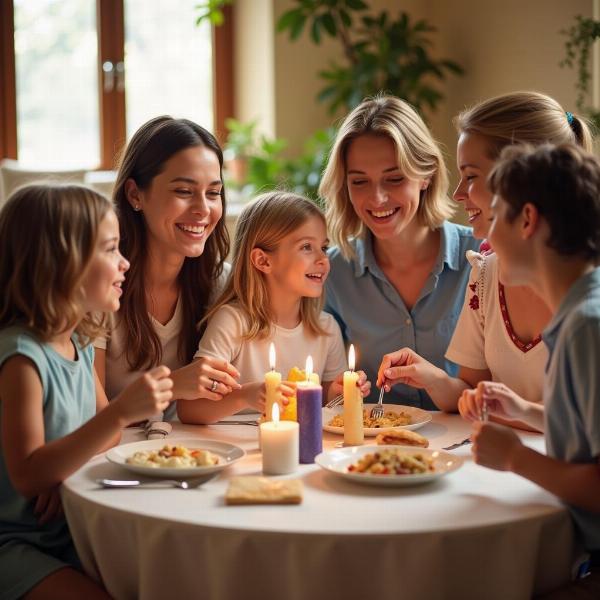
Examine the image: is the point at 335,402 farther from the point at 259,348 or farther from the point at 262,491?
the point at 262,491

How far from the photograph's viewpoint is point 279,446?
5.77ft

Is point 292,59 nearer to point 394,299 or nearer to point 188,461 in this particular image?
point 394,299

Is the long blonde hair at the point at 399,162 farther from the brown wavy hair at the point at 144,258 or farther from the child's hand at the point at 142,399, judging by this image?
the child's hand at the point at 142,399

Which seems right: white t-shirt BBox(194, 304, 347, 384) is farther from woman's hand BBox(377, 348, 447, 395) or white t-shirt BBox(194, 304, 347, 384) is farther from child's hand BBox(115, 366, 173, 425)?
child's hand BBox(115, 366, 173, 425)

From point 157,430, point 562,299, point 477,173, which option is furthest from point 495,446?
point 477,173

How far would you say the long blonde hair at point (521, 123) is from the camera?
2.32m

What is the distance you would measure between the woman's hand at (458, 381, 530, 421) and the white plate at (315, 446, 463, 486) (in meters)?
0.13

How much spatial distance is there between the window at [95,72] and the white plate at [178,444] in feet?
14.7

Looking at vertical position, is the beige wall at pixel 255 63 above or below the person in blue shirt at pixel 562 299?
above

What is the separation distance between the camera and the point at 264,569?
1484 millimetres

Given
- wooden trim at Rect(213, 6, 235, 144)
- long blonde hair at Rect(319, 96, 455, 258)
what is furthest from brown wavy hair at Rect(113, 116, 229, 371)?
wooden trim at Rect(213, 6, 235, 144)

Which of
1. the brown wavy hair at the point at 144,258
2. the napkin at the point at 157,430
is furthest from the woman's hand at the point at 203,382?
the brown wavy hair at the point at 144,258

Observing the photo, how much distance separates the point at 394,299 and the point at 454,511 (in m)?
1.38

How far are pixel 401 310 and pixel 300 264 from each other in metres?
0.42
